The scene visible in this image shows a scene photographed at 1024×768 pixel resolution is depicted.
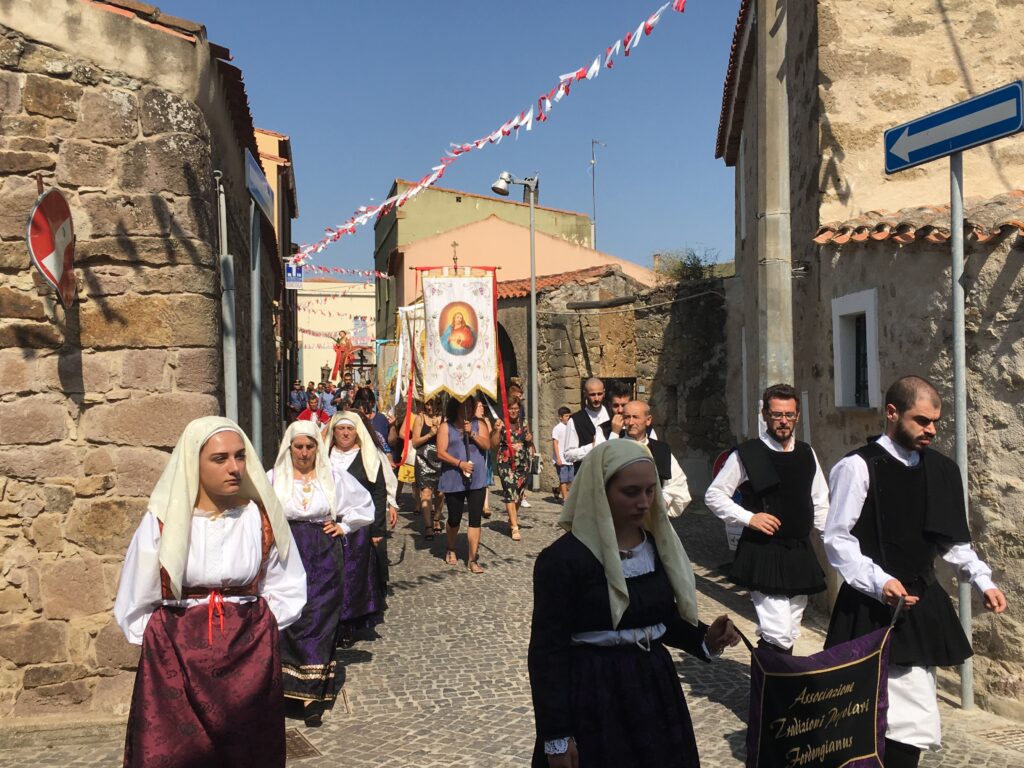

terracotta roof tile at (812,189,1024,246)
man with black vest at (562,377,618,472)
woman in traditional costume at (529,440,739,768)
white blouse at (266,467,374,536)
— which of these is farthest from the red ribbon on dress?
man with black vest at (562,377,618,472)

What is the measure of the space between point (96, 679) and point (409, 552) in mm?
4965

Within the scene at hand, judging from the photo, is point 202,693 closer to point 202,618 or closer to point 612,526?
point 202,618

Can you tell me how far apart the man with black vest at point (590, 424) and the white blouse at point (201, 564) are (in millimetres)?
5015

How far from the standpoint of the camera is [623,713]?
2.64 m

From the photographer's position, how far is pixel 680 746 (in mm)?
2680

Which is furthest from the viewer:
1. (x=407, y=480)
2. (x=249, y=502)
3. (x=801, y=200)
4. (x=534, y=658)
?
(x=407, y=480)

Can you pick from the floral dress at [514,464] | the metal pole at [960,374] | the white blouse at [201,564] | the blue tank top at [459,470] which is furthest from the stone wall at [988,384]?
the floral dress at [514,464]

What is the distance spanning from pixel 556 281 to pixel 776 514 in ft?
42.6

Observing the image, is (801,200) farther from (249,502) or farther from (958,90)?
(249,502)

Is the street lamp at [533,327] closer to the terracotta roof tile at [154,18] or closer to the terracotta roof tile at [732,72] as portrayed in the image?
the terracotta roof tile at [732,72]

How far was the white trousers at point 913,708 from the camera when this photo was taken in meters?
3.30

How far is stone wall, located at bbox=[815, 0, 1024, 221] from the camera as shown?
274 inches

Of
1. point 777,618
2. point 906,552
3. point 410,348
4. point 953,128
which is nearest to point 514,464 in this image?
point 410,348

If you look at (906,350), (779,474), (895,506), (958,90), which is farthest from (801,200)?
(895,506)
